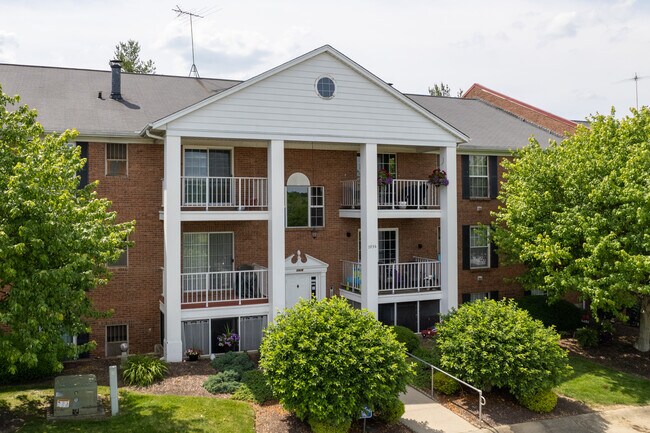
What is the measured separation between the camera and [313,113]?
59.4 feet

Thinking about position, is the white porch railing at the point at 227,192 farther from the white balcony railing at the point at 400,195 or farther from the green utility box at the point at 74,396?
the green utility box at the point at 74,396

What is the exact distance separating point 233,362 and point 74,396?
4717 millimetres

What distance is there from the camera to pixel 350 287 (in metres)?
20.2

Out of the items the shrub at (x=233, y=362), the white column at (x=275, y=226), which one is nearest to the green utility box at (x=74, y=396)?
the shrub at (x=233, y=362)

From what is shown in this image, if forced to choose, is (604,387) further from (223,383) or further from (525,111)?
(525,111)

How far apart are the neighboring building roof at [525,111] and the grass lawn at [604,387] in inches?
436

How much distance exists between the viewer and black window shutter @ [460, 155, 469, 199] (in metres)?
21.9

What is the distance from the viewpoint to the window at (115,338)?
17625 millimetres

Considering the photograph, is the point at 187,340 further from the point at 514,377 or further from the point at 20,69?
the point at 20,69

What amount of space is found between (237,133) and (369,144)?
4.62 meters

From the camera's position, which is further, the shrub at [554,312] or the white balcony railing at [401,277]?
the shrub at [554,312]

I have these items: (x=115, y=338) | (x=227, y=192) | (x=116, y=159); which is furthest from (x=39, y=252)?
(x=227, y=192)

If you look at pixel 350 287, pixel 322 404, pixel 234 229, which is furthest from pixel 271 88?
pixel 322 404

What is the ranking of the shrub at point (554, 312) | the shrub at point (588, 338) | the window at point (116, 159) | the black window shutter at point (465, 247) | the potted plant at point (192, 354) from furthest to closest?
1. the black window shutter at point (465, 247)
2. the shrub at point (554, 312)
3. the shrub at point (588, 338)
4. the window at point (116, 159)
5. the potted plant at point (192, 354)
